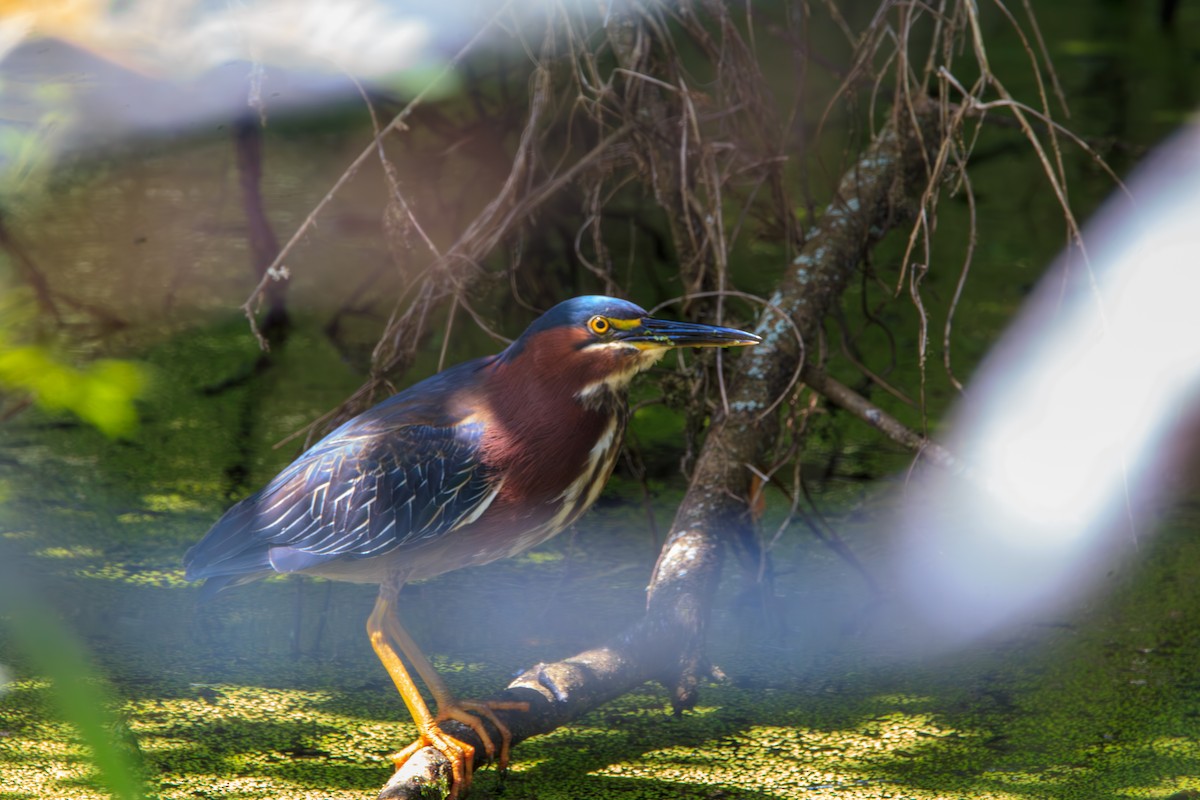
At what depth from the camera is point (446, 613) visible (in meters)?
2.69

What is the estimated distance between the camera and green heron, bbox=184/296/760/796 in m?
2.01

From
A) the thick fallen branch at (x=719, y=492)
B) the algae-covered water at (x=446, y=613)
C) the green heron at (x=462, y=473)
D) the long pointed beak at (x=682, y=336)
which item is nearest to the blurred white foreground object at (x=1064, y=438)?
the algae-covered water at (x=446, y=613)

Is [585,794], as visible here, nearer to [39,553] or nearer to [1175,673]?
[1175,673]

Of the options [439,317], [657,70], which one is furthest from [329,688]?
[439,317]

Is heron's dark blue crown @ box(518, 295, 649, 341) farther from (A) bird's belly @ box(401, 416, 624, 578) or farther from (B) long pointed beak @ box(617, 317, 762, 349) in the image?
(A) bird's belly @ box(401, 416, 624, 578)

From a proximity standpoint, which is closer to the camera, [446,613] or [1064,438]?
[446,613]

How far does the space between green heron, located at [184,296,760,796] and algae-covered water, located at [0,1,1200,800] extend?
30cm

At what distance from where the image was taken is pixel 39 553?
2.76 metres

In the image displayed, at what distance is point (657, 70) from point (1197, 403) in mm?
1890

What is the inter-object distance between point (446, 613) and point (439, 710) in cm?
66

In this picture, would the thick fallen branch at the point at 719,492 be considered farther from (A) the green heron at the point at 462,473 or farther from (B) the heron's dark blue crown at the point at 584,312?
(B) the heron's dark blue crown at the point at 584,312

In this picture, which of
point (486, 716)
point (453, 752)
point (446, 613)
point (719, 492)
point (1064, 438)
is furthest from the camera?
point (1064, 438)

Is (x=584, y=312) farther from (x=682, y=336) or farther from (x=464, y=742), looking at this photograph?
(x=464, y=742)

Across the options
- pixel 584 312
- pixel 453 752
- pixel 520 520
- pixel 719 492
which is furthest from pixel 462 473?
pixel 719 492
